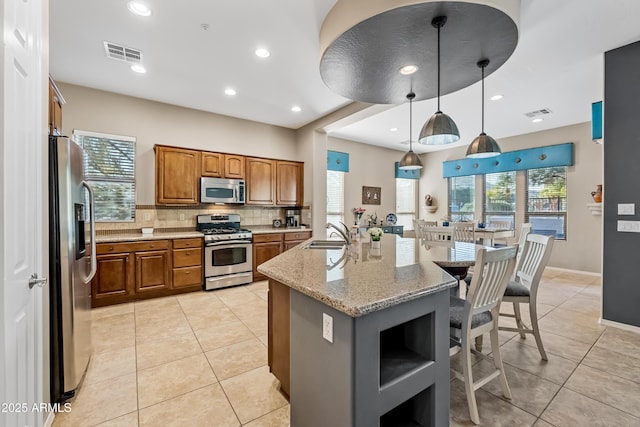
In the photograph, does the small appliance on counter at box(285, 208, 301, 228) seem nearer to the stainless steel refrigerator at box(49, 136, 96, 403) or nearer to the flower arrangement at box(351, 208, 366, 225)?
the flower arrangement at box(351, 208, 366, 225)

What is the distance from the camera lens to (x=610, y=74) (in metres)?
3.02

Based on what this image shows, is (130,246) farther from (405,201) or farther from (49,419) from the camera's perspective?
(405,201)

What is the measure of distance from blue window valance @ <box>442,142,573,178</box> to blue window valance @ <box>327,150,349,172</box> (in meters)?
2.93

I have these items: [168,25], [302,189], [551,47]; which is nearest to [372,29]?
[168,25]

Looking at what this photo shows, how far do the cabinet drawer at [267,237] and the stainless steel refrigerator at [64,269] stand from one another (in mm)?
2867

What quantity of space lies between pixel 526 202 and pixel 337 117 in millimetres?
4826

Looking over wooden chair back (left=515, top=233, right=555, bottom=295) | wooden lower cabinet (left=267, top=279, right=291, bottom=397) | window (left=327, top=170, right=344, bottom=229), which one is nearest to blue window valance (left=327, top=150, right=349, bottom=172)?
window (left=327, top=170, right=344, bottom=229)

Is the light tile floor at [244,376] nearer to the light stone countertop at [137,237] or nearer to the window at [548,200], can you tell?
the light stone countertop at [137,237]

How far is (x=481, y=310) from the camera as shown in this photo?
1.77 m

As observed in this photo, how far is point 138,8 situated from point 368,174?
228 inches

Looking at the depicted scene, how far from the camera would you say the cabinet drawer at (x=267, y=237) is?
4.83 meters

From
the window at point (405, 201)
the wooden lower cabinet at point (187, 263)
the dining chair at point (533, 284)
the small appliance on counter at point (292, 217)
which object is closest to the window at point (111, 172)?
the wooden lower cabinet at point (187, 263)

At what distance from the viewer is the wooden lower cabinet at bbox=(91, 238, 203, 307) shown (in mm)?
3611

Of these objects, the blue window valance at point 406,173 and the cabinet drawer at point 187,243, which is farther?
the blue window valance at point 406,173
